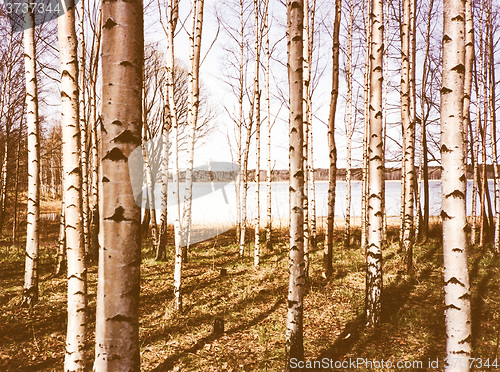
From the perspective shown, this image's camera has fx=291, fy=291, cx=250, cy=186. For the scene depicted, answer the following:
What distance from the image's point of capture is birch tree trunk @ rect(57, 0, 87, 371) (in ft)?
10.00

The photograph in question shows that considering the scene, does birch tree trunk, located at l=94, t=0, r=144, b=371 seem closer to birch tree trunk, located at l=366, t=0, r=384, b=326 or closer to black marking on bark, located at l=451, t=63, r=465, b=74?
black marking on bark, located at l=451, t=63, r=465, b=74

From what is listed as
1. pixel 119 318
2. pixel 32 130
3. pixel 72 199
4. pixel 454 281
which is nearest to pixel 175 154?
pixel 32 130

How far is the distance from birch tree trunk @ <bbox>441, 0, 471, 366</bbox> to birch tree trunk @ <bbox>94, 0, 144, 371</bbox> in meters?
2.52

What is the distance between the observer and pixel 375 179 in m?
4.70

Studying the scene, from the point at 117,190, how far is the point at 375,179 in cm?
414

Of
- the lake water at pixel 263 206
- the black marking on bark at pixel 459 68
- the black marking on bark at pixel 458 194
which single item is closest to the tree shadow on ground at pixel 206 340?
the black marking on bark at pixel 458 194

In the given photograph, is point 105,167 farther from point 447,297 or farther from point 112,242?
point 447,297

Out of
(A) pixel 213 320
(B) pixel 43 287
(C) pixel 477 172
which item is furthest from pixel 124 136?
(C) pixel 477 172

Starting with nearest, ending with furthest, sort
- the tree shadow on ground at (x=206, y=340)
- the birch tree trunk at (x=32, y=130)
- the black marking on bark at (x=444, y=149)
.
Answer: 1. the black marking on bark at (x=444, y=149)
2. the tree shadow on ground at (x=206, y=340)
3. the birch tree trunk at (x=32, y=130)

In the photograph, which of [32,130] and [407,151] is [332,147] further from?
[32,130]

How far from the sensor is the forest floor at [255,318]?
13.2ft

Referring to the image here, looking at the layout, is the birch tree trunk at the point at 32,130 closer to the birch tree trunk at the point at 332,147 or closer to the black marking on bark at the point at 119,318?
the black marking on bark at the point at 119,318

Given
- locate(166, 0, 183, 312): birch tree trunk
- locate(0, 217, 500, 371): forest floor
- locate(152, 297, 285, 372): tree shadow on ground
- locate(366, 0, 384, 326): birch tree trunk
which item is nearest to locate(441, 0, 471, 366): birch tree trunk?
locate(0, 217, 500, 371): forest floor

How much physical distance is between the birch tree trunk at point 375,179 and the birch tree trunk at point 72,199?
415cm
